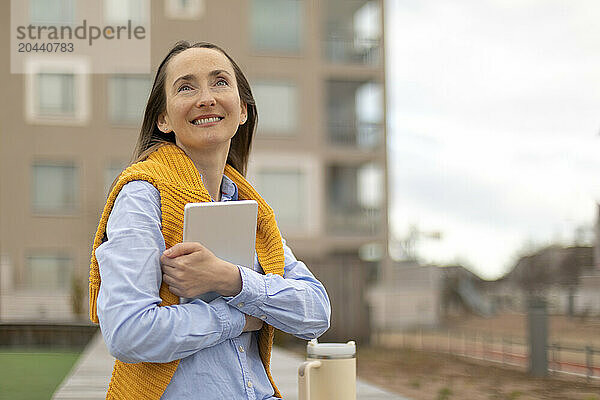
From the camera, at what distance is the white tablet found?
1072mm

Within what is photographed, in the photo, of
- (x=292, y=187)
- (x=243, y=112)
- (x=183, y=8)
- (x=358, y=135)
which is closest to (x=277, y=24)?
(x=183, y=8)

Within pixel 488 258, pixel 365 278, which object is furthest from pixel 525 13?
pixel 365 278

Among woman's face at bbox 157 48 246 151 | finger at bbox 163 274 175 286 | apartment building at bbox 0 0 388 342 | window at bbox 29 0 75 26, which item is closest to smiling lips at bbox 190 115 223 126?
woman's face at bbox 157 48 246 151

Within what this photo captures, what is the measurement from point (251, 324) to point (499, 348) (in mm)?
7182

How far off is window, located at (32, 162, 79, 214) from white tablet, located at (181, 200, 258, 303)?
1268 centimetres

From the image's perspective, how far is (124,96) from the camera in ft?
45.1

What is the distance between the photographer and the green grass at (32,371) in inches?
212

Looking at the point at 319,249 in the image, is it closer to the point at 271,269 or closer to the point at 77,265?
the point at 77,265

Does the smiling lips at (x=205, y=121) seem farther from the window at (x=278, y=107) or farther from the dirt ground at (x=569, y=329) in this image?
the window at (x=278, y=107)

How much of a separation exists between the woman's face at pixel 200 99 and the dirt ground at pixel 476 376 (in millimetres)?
4252

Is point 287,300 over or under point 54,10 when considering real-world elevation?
under

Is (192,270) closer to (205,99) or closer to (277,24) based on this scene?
(205,99)

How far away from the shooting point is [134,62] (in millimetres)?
3689

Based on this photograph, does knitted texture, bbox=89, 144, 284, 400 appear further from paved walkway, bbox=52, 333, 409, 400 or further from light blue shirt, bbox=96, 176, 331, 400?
paved walkway, bbox=52, 333, 409, 400
